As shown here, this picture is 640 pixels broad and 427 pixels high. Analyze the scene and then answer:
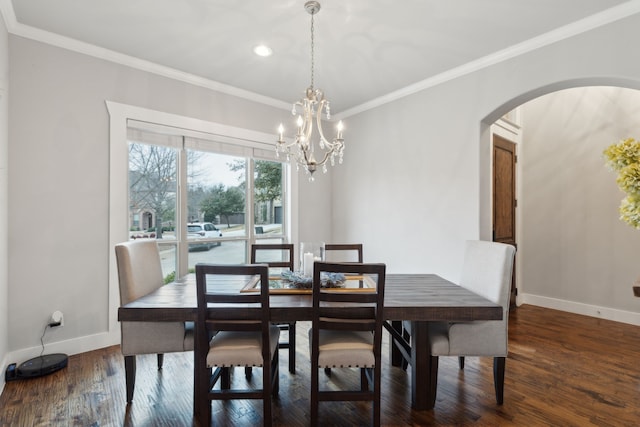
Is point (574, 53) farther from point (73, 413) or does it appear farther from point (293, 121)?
point (73, 413)

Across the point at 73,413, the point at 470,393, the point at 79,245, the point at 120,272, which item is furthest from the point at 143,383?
the point at 470,393

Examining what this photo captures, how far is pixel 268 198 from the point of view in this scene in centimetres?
435

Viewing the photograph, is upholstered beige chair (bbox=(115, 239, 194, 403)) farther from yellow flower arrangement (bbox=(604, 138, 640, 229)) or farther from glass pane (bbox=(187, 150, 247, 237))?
yellow flower arrangement (bbox=(604, 138, 640, 229))

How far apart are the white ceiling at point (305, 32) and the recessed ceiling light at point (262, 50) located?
5 centimetres

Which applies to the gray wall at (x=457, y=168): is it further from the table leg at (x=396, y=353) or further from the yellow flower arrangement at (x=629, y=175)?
the table leg at (x=396, y=353)

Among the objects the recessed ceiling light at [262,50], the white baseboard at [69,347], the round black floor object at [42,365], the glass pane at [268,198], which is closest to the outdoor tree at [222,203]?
the glass pane at [268,198]

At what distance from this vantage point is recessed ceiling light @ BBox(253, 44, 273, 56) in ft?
9.53

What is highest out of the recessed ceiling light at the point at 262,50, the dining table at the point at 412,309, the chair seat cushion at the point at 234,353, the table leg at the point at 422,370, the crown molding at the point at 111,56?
the recessed ceiling light at the point at 262,50

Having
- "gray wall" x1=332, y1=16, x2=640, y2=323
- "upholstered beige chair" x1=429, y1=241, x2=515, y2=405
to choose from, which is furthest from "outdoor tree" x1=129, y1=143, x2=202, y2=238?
"upholstered beige chair" x1=429, y1=241, x2=515, y2=405

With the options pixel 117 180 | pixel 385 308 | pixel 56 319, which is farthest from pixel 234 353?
pixel 117 180

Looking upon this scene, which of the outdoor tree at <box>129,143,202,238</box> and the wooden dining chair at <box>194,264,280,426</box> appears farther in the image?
the outdoor tree at <box>129,143,202,238</box>

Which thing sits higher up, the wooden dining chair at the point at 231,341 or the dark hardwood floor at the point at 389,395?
the wooden dining chair at the point at 231,341

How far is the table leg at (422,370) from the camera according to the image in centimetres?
201

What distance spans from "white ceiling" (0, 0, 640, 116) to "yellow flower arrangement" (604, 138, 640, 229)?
1.24 metres
